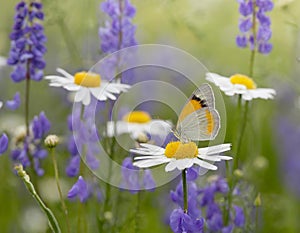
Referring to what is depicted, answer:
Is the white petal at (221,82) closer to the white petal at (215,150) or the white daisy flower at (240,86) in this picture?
the white daisy flower at (240,86)

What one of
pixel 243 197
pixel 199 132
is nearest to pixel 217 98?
pixel 243 197

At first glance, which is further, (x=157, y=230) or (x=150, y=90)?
(x=150, y=90)

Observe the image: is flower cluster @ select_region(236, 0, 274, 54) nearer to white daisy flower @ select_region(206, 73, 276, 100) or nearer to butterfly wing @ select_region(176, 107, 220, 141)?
white daisy flower @ select_region(206, 73, 276, 100)

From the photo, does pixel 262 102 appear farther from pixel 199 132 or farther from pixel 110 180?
pixel 199 132

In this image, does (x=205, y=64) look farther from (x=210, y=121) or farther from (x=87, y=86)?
(x=210, y=121)

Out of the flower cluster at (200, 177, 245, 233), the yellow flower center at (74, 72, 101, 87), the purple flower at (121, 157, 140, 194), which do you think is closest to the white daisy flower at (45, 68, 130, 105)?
the yellow flower center at (74, 72, 101, 87)

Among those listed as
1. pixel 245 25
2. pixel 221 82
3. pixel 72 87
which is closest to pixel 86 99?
pixel 72 87
